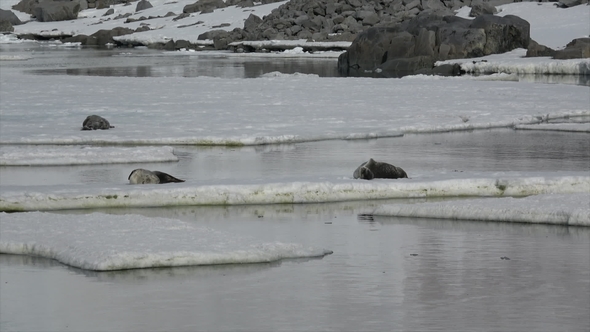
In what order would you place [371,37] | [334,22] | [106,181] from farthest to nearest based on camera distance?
1. [334,22]
2. [371,37]
3. [106,181]

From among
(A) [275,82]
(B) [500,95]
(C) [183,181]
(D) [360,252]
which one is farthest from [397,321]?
(A) [275,82]

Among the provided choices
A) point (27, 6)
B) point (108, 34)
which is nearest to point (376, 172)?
point (108, 34)

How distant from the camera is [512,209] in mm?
9836

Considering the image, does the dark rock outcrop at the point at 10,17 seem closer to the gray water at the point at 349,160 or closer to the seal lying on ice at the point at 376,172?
the gray water at the point at 349,160

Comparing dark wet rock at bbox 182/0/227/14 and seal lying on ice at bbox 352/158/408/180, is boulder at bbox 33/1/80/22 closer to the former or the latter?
dark wet rock at bbox 182/0/227/14

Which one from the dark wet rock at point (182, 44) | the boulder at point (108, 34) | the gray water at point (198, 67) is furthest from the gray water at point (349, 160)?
the boulder at point (108, 34)

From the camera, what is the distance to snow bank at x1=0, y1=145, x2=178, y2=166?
13383 millimetres

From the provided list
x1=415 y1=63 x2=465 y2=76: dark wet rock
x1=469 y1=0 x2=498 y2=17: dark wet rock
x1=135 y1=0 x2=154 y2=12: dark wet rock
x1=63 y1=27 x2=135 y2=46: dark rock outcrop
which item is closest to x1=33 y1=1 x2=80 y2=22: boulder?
x1=135 y1=0 x2=154 y2=12: dark wet rock

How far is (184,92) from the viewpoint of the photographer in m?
23.1

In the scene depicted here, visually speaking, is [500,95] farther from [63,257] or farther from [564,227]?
[63,257]

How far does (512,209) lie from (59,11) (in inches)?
2930

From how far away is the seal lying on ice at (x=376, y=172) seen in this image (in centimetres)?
1154

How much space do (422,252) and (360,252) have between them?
1.59 feet

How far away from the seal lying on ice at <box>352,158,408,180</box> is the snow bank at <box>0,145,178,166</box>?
10.2 ft
